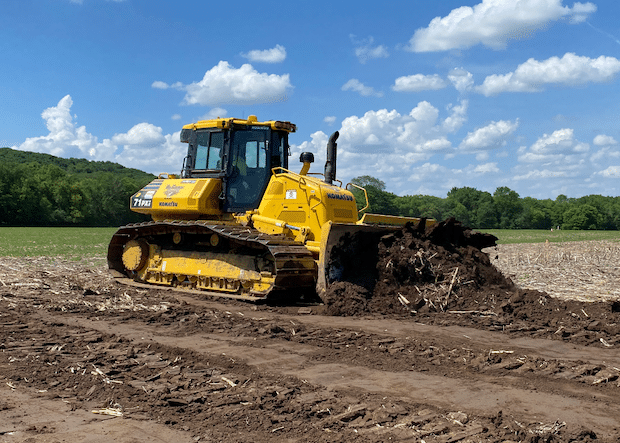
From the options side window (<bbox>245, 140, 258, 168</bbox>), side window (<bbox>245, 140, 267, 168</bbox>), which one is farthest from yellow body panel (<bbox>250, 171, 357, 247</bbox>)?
side window (<bbox>245, 140, 258, 168</bbox>)

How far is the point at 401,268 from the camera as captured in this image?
10477mm

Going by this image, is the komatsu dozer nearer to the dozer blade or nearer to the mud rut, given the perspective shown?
the dozer blade

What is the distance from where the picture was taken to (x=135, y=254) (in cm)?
1366

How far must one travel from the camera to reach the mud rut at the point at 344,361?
Answer: 459cm

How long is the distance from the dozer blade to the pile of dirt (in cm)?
2

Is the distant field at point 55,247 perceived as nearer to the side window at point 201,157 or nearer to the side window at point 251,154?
the side window at point 201,157

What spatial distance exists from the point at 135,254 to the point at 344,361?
8357 millimetres

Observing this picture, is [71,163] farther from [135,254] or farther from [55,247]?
[135,254]

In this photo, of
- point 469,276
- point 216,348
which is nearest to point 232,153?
point 469,276

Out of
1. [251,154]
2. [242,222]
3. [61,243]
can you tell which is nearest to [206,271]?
[242,222]

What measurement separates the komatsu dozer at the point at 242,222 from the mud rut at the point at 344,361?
0.59 metres

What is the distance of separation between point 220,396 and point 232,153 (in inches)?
322

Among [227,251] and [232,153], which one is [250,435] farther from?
[232,153]

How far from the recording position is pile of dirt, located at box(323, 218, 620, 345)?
902 centimetres
